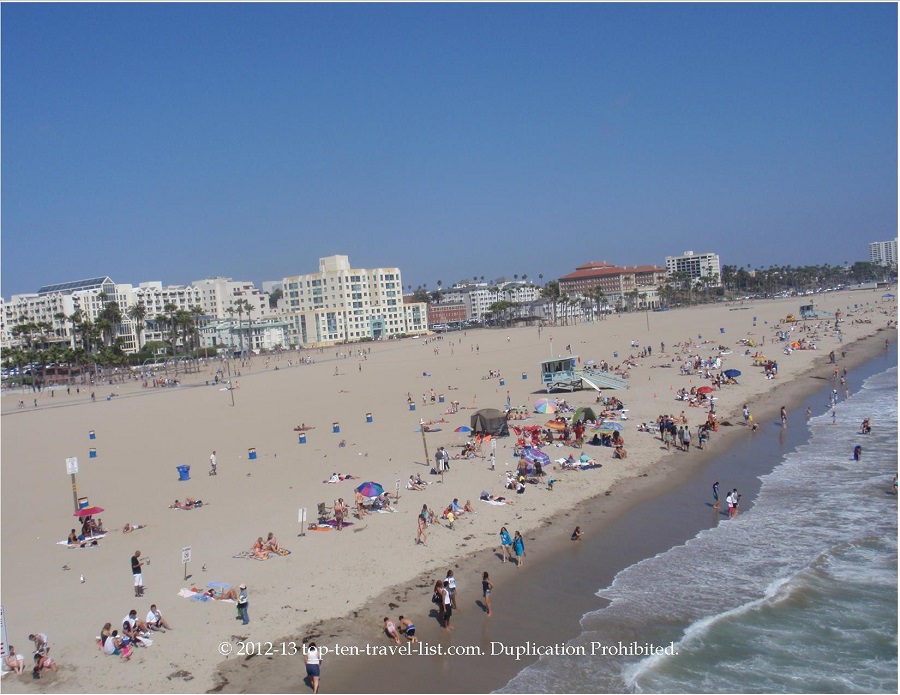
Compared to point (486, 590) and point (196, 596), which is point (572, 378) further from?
point (196, 596)

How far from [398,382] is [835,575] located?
34.4 m

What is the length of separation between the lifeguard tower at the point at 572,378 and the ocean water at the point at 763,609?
16407 mm

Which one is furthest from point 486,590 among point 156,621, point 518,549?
point 156,621

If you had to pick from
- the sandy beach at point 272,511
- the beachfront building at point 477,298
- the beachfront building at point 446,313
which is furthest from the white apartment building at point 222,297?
the sandy beach at point 272,511

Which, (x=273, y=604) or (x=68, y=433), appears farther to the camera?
(x=68, y=433)

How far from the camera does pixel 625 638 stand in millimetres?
10742

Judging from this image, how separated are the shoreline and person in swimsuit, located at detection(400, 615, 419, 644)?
0.26 m

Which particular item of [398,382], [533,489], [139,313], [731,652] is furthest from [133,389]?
[731,652]

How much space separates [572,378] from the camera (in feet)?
111

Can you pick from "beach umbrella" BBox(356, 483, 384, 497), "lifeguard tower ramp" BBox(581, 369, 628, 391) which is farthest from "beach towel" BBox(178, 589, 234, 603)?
"lifeguard tower ramp" BBox(581, 369, 628, 391)

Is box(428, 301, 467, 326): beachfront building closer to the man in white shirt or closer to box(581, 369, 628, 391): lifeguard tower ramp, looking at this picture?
box(581, 369, 628, 391): lifeguard tower ramp

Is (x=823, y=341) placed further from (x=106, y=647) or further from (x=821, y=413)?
(x=106, y=647)

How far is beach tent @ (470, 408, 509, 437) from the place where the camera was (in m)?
23.6

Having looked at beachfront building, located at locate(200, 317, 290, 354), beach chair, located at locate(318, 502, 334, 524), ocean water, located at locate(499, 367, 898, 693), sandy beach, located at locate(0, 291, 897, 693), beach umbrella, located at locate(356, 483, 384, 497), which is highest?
beachfront building, located at locate(200, 317, 290, 354)
